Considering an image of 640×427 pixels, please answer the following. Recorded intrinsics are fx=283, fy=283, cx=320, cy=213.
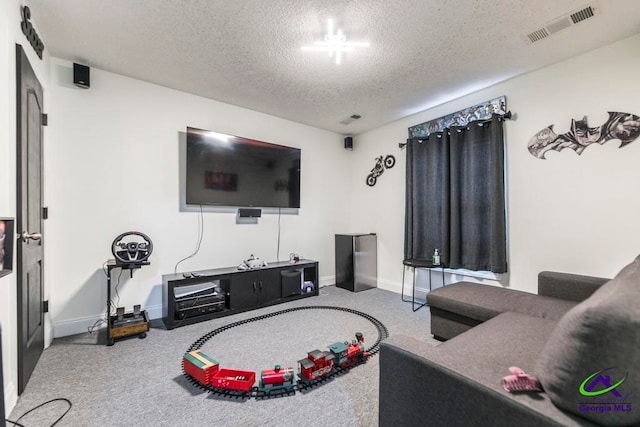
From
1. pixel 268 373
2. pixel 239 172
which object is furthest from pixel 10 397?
pixel 239 172

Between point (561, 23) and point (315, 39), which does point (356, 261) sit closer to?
point (315, 39)

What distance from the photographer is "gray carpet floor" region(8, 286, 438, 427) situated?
148 centimetres

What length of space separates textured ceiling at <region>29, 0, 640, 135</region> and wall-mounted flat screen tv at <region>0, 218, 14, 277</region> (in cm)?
172

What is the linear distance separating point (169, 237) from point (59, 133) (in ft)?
4.33

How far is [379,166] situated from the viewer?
14.3 feet

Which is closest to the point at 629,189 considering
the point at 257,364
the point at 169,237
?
the point at 257,364

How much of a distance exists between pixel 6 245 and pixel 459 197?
3526mm

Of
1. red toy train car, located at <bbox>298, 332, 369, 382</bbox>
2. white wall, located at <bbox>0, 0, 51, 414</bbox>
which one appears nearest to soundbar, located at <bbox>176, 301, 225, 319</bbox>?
white wall, located at <bbox>0, 0, 51, 414</bbox>

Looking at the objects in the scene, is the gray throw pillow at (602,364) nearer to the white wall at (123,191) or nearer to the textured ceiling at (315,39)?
the textured ceiling at (315,39)

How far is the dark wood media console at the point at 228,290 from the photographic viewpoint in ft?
9.00

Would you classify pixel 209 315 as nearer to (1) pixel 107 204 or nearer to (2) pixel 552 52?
(1) pixel 107 204

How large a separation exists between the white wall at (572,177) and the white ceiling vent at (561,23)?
1.94 ft

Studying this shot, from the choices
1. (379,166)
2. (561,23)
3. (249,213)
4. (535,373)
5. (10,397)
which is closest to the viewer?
(535,373)

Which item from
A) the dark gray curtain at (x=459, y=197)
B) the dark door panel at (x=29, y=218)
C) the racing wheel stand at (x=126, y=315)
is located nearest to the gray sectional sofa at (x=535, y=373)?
the dark gray curtain at (x=459, y=197)
